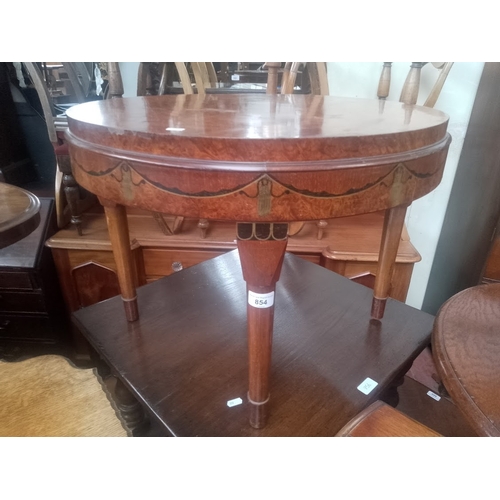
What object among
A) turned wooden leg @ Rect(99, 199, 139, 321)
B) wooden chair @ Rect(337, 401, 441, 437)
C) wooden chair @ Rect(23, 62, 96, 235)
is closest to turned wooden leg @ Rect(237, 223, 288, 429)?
wooden chair @ Rect(337, 401, 441, 437)

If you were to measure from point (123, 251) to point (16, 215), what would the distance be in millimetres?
186

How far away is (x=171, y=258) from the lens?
1.23 m

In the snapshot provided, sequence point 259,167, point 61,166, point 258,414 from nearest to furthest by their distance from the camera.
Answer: point 259,167, point 258,414, point 61,166

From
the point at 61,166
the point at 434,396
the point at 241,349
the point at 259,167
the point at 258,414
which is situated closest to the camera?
the point at 259,167

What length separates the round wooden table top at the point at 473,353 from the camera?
0.35m

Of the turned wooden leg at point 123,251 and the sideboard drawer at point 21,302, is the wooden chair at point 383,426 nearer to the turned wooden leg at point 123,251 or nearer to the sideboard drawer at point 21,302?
the turned wooden leg at point 123,251

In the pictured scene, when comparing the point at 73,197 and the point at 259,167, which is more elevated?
the point at 259,167

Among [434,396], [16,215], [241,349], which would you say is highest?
[16,215]

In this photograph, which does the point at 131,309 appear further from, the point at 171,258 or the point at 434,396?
the point at 434,396

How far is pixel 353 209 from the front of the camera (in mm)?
419

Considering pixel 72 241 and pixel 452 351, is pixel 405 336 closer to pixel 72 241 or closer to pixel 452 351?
pixel 452 351

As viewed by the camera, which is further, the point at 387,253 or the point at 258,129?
the point at 387,253

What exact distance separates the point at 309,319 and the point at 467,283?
1.96 ft

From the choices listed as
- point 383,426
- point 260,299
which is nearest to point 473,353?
point 383,426
